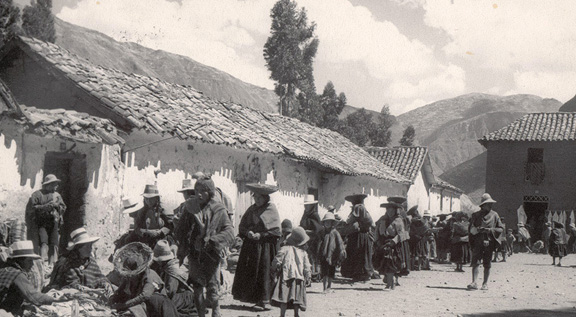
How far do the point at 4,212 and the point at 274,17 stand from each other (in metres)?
A: 33.3

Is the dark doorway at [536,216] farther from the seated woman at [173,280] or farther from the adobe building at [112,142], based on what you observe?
the seated woman at [173,280]

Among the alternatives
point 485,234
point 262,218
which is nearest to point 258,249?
point 262,218

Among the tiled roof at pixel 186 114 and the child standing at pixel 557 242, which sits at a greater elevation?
the tiled roof at pixel 186 114

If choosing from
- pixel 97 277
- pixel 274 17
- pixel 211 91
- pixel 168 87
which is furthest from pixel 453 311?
pixel 211 91

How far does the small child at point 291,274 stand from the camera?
845 cm

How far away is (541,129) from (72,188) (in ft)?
96.0

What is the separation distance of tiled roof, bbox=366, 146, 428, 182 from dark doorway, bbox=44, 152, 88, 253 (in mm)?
20287

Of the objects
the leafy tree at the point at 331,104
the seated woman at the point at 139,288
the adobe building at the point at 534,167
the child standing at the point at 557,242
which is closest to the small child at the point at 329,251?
the seated woman at the point at 139,288

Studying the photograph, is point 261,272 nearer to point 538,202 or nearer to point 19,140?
point 19,140

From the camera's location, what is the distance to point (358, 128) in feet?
160

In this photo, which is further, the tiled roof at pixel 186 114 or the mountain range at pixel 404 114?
the mountain range at pixel 404 114

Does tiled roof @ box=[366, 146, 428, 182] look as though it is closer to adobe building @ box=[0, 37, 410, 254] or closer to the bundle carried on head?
A: adobe building @ box=[0, 37, 410, 254]

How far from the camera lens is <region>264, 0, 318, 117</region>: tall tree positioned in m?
40.3

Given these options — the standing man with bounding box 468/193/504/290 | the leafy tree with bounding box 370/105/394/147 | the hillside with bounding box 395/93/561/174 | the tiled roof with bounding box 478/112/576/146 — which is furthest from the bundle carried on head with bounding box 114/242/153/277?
the hillside with bounding box 395/93/561/174
